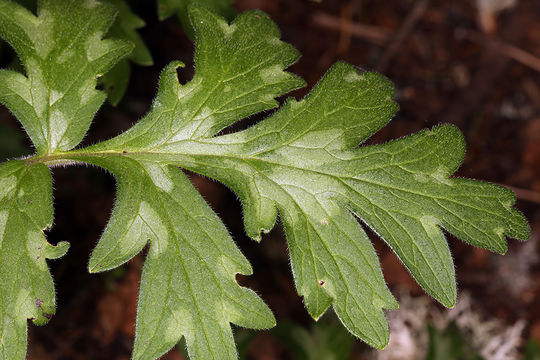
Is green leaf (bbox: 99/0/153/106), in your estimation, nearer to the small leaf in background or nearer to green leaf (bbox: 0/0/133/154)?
green leaf (bbox: 0/0/133/154)

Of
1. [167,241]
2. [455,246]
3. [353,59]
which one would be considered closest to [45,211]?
[167,241]

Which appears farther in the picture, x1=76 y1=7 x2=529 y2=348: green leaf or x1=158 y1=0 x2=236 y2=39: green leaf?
x1=158 y1=0 x2=236 y2=39: green leaf

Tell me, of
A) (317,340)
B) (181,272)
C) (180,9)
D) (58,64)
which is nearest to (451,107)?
(317,340)

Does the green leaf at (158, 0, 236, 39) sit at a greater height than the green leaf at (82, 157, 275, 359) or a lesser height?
greater

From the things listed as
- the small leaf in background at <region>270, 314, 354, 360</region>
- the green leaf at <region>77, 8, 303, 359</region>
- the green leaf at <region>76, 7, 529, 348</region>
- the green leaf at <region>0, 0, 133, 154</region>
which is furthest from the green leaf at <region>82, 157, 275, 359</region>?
the small leaf in background at <region>270, 314, 354, 360</region>

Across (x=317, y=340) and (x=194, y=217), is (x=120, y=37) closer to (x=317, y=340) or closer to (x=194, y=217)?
(x=194, y=217)

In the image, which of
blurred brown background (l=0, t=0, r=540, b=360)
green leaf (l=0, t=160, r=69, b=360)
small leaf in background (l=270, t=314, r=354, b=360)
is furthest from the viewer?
blurred brown background (l=0, t=0, r=540, b=360)

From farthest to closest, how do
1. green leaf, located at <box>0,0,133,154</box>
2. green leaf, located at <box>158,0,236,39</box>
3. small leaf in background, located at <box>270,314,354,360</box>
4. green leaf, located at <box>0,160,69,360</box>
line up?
small leaf in background, located at <box>270,314,354,360</box>, green leaf, located at <box>158,0,236,39</box>, green leaf, located at <box>0,0,133,154</box>, green leaf, located at <box>0,160,69,360</box>
